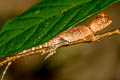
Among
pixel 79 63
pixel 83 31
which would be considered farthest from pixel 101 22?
pixel 79 63

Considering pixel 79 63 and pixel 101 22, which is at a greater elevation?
pixel 101 22

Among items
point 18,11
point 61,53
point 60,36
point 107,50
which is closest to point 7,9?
point 18,11

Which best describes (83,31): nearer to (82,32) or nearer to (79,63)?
(82,32)

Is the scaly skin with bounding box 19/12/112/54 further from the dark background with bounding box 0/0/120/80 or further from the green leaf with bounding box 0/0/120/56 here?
the dark background with bounding box 0/0/120/80

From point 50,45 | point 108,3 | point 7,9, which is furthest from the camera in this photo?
point 7,9

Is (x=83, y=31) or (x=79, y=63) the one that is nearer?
(x=83, y=31)

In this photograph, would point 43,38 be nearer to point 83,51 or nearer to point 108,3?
point 108,3
